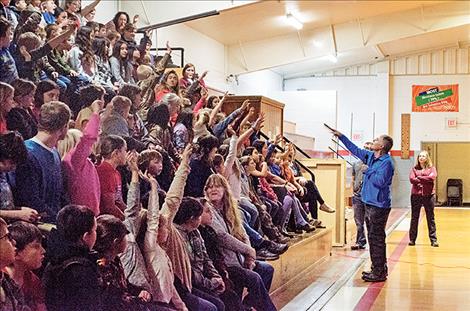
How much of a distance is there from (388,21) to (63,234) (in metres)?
1.69

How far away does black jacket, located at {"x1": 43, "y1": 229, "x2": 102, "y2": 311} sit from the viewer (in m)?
2.46

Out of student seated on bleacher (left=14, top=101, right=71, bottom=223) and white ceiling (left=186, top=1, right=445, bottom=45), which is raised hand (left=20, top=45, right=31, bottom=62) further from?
white ceiling (left=186, top=1, right=445, bottom=45)

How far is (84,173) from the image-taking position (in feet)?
9.95

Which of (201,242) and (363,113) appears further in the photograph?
(363,113)

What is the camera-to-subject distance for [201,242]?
3.80 metres

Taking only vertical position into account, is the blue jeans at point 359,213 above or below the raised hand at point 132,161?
below

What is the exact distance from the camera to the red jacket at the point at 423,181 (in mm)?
8867

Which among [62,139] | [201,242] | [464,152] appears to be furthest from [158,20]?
[464,152]

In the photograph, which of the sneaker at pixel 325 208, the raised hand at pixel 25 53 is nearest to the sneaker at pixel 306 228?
the sneaker at pixel 325 208

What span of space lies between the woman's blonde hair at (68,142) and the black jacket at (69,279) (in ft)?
1.57

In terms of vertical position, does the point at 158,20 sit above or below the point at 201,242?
above

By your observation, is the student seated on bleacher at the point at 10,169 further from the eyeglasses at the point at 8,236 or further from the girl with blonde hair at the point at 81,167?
the girl with blonde hair at the point at 81,167

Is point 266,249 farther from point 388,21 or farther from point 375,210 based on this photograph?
point 388,21

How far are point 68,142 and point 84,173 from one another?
158 mm
